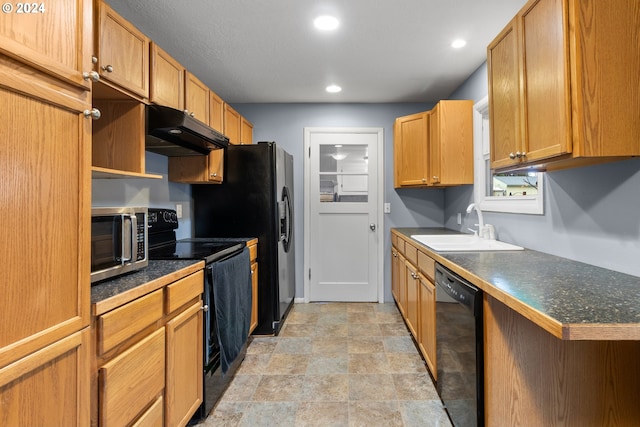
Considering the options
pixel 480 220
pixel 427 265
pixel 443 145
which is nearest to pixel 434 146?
pixel 443 145

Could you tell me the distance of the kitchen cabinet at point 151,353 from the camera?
3.39ft

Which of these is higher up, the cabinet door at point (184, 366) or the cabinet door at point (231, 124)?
the cabinet door at point (231, 124)

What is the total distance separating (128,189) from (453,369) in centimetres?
223

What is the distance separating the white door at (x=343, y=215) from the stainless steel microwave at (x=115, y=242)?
2.38 metres

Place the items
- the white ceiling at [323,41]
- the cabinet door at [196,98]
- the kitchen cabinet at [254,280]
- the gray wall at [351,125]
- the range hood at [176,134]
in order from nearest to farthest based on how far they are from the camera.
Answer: the range hood at [176,134] → the white ceiling at [323,41] → the cabinet door at [196,98] → the kitchen cabinet at [254,280] → the gray wall at [351,125]

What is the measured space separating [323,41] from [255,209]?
145 cm

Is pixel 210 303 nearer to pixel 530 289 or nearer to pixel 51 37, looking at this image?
pixel 51 37

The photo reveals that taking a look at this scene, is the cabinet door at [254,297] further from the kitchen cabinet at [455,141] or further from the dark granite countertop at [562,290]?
the kitchen cabinet at [455,141]

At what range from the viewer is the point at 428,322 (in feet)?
6.66

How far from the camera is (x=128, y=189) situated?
2.04 metres

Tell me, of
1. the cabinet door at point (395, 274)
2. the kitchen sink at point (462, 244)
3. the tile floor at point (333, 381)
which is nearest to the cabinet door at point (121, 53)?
the tile floor at point (333, 381)

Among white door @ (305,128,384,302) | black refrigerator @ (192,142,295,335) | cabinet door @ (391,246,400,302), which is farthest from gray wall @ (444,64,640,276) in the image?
black refrigerator @ (192,142,295,335)

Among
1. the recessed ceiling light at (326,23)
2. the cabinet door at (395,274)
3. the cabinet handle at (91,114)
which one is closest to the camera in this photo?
the cabinet handle at (91,114)

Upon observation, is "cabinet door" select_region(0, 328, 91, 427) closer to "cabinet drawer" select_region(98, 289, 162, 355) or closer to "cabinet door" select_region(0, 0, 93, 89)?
"cabinet drawer" select_region(98, 289, 162, 355)
